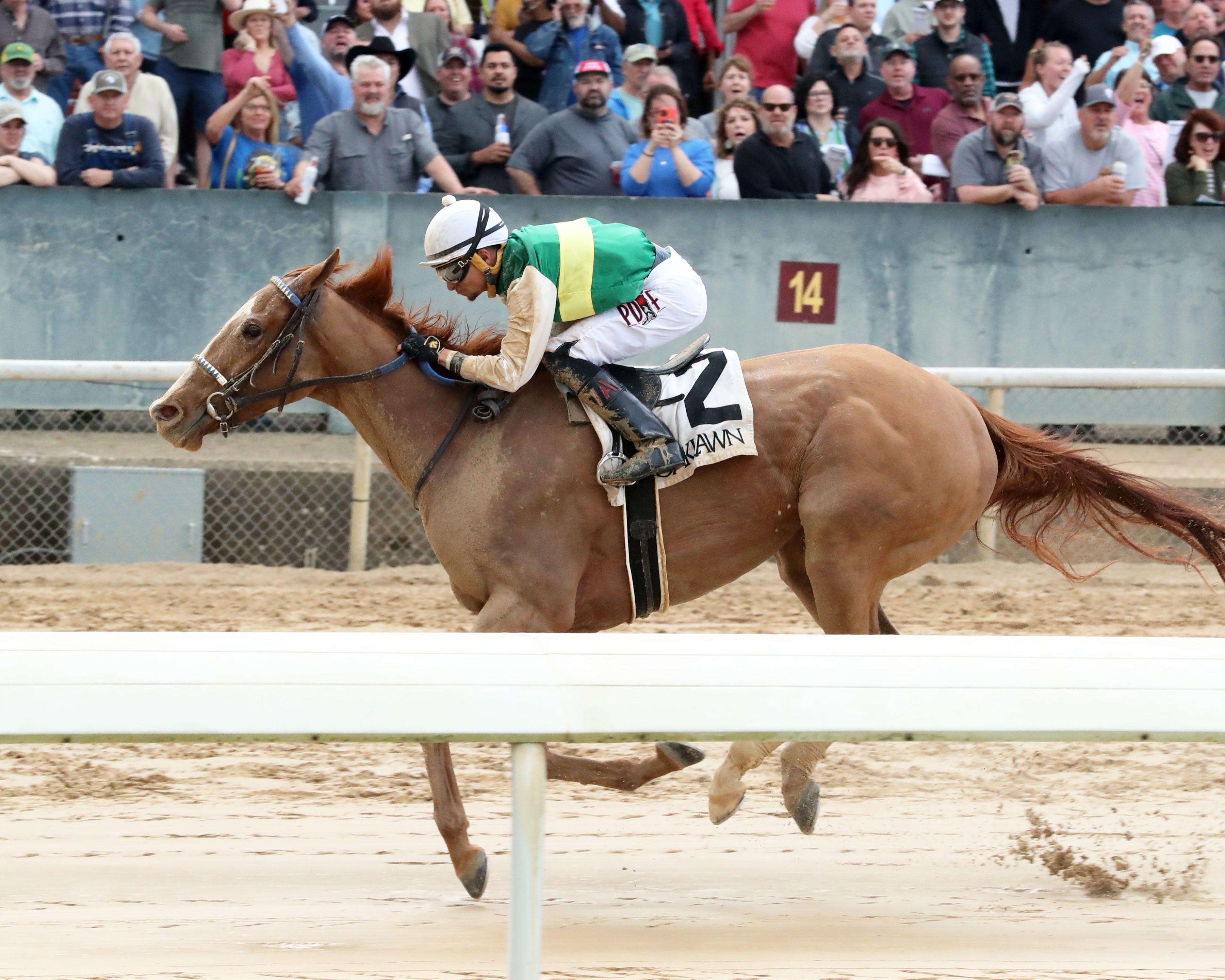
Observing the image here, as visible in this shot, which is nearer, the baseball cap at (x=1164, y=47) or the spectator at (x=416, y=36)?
the spectator at (x=416, y=36)

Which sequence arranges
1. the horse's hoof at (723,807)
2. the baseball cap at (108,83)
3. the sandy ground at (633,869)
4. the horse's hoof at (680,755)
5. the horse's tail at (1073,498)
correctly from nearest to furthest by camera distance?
the sandy ground at (633,869), the horse's hoof at (723,807), the horse's hoof at (680,755), the horse's tail at (1073,498), the baseball cap at (108,83)

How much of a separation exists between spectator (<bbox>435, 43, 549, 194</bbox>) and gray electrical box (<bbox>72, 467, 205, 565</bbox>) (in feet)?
7.65

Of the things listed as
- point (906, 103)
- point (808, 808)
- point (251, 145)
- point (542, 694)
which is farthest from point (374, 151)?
point (542, 694)

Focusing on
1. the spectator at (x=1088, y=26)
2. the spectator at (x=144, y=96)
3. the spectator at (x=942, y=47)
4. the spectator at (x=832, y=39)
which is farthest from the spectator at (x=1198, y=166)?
the spectator at (x=144, y=96)

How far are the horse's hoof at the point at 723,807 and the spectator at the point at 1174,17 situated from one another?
6983 millimetres

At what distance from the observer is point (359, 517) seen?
7.09 metres

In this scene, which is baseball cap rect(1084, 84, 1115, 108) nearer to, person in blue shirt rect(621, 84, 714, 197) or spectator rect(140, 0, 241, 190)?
person in blue shirt rect(621, 84, 714, 197)

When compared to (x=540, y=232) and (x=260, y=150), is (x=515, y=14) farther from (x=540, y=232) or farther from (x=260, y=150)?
(x=540, y=232)

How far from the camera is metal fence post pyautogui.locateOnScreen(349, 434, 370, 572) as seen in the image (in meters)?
7.01

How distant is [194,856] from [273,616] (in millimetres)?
2410

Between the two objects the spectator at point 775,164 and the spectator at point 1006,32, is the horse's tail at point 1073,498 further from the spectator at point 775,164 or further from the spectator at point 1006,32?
the spectator at point 1006,32

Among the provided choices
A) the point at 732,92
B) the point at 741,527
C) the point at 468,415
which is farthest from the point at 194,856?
the point at 732,92

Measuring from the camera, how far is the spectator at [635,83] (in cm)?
838

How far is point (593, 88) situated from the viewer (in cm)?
777
